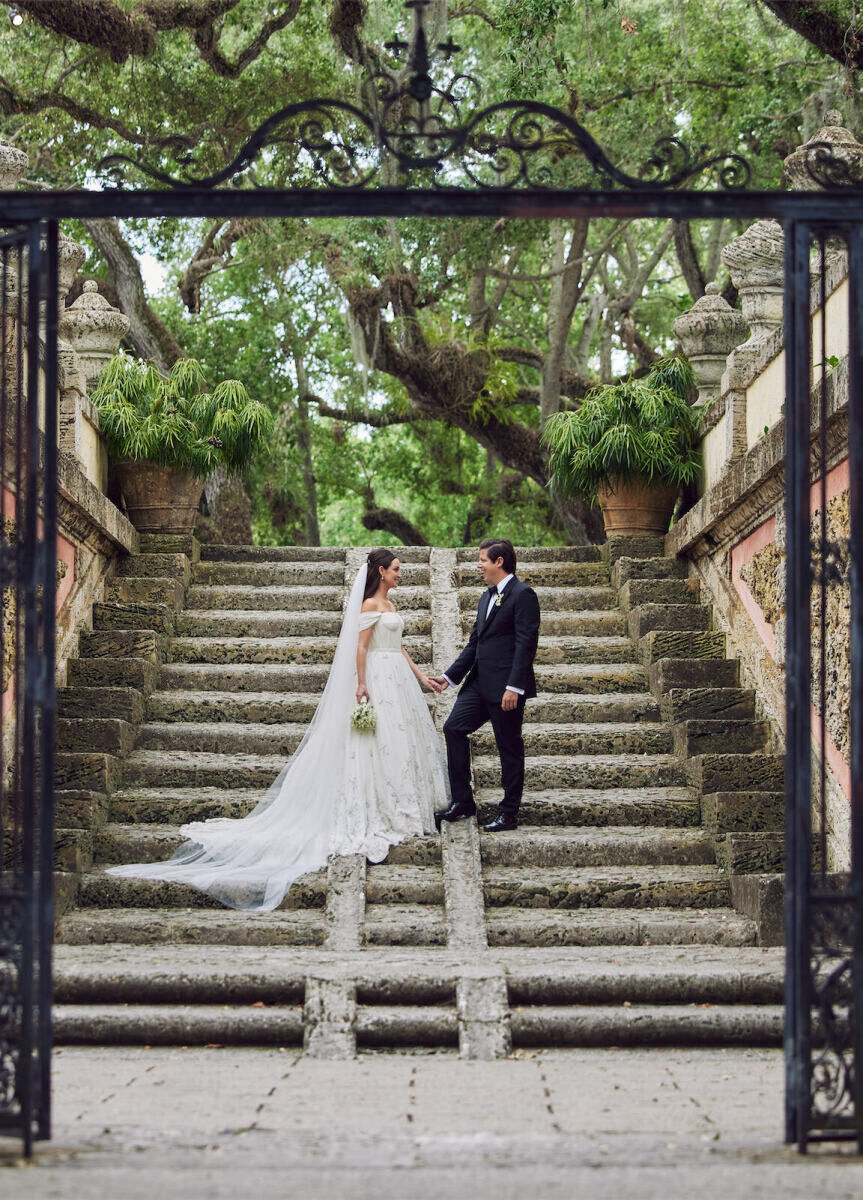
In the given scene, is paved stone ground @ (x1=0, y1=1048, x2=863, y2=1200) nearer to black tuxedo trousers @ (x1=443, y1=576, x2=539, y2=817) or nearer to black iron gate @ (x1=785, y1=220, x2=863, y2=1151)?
black iron gate @ (x1=785, y1=220, x2=863, y2=1151)

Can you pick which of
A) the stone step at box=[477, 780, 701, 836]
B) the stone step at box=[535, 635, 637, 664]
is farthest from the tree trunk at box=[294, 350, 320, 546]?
the stone step at box=[477, 780, 701, 836]

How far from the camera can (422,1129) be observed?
4.59 m

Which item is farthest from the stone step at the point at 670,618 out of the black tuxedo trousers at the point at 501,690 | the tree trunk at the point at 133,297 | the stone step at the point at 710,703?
the tree trunk at the point at 133,297

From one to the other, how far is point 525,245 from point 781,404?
30.9 feet

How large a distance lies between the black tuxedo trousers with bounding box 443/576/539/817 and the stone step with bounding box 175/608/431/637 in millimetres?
2173

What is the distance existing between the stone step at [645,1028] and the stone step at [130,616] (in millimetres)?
4864

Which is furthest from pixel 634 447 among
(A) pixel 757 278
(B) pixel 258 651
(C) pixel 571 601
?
Result: (B) pixel 258 651

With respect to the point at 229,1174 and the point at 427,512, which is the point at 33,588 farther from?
the point at 427,512

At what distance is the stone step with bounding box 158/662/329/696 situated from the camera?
9734 mm

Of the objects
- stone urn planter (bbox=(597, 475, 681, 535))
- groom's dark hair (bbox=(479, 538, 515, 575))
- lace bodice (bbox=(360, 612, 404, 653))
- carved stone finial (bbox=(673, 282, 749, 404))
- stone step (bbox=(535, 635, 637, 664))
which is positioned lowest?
stone step (bbox=(535, 635, 637, 664))

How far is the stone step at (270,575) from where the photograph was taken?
11266 millimetres

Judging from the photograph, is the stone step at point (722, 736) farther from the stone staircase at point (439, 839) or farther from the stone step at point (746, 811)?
the stone step at point (746, 811)

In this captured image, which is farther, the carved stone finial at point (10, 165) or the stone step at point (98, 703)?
the stone step at point (98, 703)

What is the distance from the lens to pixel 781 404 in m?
8.77
